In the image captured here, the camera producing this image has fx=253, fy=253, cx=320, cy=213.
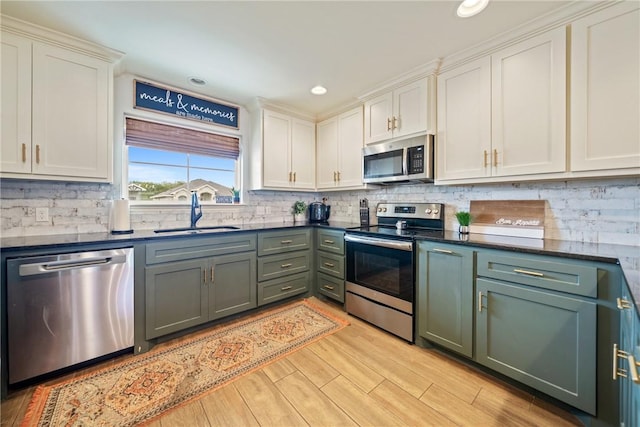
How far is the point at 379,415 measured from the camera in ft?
4.73

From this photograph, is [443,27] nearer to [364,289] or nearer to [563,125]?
[563,125]

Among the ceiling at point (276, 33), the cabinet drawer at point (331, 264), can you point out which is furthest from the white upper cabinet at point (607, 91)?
the cabinet drawer at point (331, 264)

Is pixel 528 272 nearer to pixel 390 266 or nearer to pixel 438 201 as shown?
pixel 390 266

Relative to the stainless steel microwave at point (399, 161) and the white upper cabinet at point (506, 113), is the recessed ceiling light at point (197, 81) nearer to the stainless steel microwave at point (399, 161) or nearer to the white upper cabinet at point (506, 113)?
the stainless steel microwave at point (399, 161)

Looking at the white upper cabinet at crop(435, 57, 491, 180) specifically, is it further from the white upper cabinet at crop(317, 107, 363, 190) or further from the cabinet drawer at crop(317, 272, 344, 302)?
the cabinet drawer at crop(317, 272, 344, 302)

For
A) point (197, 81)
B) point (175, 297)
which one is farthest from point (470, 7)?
point (175, 297)

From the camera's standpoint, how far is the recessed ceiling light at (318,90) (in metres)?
2.71

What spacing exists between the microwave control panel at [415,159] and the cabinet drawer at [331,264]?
1.17 m

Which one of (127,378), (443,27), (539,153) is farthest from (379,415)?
(443,27)

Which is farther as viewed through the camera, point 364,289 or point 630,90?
point 364,289

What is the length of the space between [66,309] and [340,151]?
286cm

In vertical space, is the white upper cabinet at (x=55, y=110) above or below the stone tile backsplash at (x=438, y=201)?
above

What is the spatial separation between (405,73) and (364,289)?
6.94ft

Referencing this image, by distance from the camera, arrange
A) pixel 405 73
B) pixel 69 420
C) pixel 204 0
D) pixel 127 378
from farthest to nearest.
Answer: pixel 405 73
pixel 127 378
pixel 204 0
pixel 69 420
